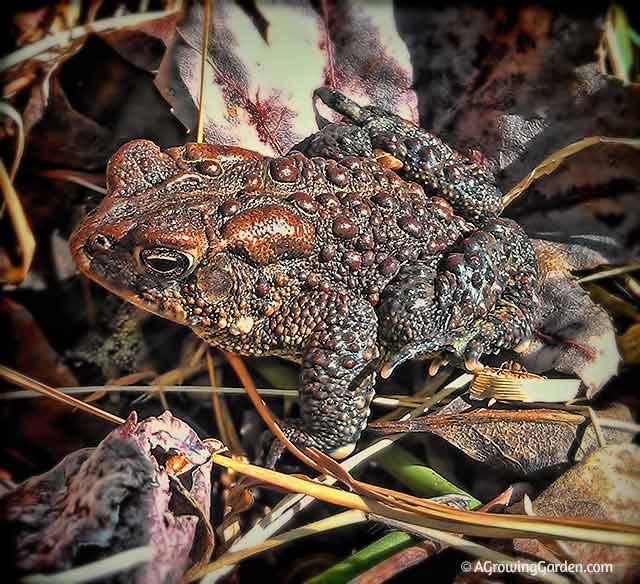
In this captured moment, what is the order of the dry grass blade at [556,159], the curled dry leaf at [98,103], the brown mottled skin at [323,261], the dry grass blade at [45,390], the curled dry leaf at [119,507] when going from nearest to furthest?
the curled dry leaf at [119,507]
the brown mottled skin at [323,261]
the dry grass blade at [45,390]
the dry grass blade at [556,159]
the curled dry leaf at [98,103]

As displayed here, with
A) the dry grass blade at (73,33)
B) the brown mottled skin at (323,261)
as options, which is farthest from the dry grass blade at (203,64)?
the brown mottled skin at (323,261)

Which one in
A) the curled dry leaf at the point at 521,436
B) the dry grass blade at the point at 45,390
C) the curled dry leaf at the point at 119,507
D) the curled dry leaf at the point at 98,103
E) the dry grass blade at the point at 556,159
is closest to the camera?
the curled dry leaf at the point at 119,507

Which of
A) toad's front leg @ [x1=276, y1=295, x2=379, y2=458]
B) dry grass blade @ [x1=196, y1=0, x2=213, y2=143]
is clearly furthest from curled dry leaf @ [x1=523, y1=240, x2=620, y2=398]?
dry grass blade @ [x1=196, y1=0, x2=213, y2=143]

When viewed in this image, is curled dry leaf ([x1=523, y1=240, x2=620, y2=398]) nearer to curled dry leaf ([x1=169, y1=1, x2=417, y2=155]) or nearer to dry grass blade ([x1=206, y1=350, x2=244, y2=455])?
curled dry leaf ([x1=169, y1=1, x2=417, y2=155])

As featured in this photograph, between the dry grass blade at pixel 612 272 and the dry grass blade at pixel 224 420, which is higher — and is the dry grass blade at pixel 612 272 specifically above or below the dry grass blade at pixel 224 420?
above

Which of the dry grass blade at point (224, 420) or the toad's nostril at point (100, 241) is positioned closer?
the toad's nostril at point (100, 241)

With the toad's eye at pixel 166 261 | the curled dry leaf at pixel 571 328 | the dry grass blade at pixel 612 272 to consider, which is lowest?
the curled dry leaf at pixel 571 328

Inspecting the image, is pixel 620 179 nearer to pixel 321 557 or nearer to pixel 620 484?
pixel 620 484

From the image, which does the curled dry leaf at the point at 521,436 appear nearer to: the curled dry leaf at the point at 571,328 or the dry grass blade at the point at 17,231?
the curled dry leaf at the point at 571,328
